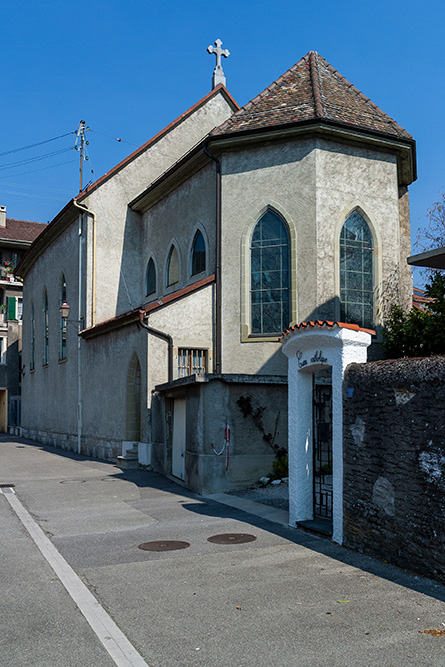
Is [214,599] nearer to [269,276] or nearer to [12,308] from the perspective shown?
[269,276]

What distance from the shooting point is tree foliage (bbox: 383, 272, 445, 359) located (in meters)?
14.1

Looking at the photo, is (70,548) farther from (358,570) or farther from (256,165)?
(256,165)

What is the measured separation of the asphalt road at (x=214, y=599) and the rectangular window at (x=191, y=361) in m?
7.12

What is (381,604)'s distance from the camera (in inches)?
244

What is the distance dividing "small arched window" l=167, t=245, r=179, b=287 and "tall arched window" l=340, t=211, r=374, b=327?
247 inches

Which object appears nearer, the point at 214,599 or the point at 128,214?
the point at 214,599

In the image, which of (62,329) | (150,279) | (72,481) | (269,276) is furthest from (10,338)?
(269,276)

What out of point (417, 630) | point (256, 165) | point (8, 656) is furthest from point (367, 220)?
point (8, 656)

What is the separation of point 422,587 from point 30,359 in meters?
30.9

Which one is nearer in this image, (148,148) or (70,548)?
(70,548)

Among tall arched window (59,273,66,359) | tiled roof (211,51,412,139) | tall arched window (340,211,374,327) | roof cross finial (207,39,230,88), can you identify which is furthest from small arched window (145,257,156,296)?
tall arched window (340,211,374,327)

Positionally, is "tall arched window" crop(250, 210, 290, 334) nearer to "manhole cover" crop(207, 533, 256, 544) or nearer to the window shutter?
"manhole cover" crop(207, 533, 256, 544)

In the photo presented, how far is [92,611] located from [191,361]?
12109mm

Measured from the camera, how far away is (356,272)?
17.5 meters
